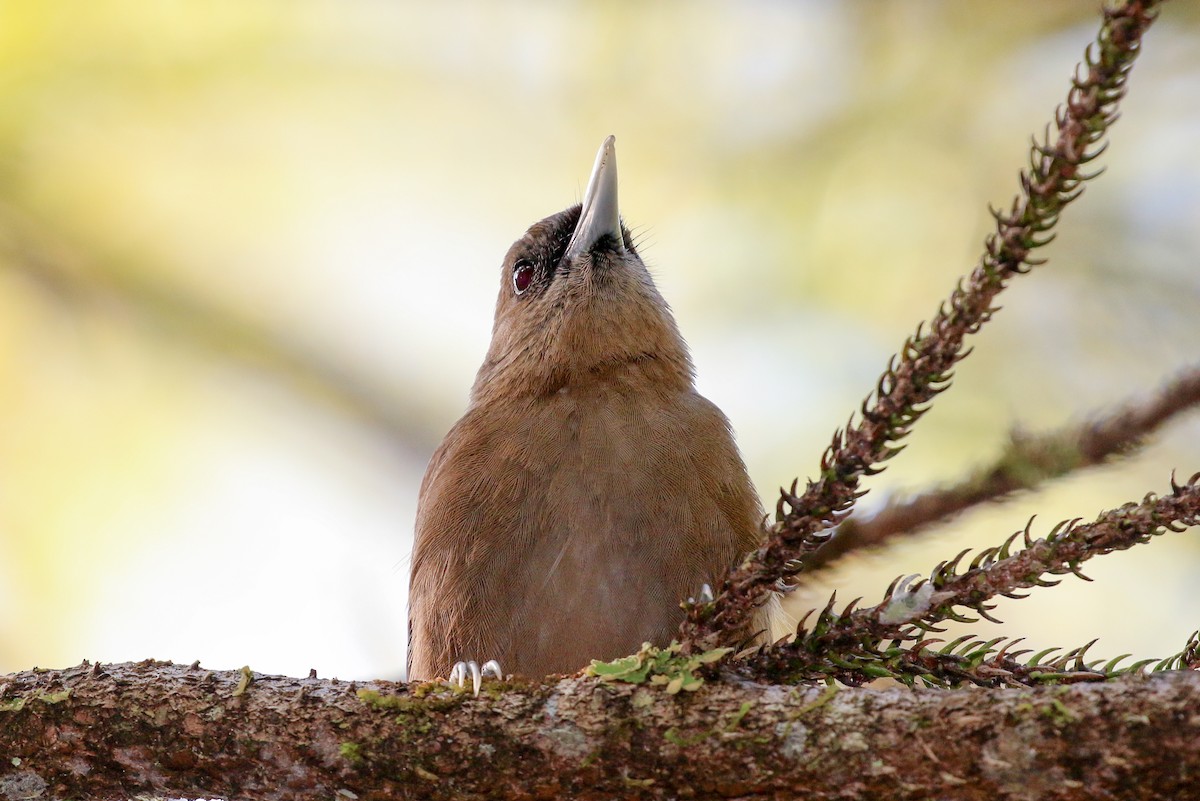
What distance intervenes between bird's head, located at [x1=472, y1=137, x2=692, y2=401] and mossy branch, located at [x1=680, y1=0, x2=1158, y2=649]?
72.8 inches

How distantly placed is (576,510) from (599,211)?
4.86 feet

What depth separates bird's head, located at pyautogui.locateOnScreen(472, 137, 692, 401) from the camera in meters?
4.44

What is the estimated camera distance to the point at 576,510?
381cm

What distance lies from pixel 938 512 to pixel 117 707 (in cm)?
257

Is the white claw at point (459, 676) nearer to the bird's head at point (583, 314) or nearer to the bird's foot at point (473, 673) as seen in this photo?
the bird's foot at point (473, 673)

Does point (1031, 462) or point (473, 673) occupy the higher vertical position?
point (1031, 462)

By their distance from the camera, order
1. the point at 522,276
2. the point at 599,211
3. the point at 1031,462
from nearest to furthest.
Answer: the point at 1031,462, the point at 599,211, the point at 522,276

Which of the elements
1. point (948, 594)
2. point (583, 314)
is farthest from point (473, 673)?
point (583, 314)

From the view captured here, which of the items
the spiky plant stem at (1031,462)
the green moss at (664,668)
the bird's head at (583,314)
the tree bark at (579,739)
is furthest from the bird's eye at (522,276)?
the green moss at (664,668)

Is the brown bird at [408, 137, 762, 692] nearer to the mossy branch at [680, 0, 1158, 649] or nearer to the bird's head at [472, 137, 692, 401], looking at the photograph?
the bird's head at [472, 137, 692, 401]

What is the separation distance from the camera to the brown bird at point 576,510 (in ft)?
12.1

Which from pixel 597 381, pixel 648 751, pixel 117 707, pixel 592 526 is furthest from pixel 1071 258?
pixel 117 707

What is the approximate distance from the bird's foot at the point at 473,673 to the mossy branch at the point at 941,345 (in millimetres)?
505

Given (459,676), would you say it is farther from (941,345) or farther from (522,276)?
(522,276)
